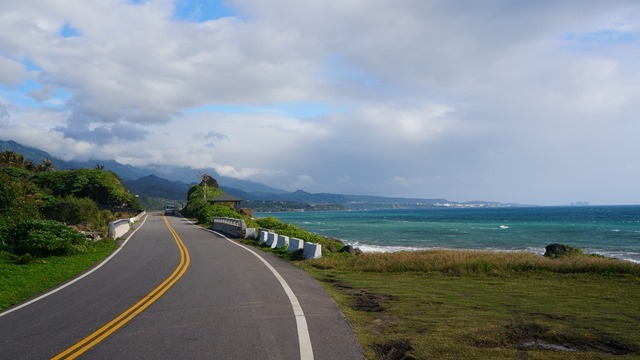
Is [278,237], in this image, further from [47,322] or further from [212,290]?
[47,322]

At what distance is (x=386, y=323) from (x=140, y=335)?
4.11 meters

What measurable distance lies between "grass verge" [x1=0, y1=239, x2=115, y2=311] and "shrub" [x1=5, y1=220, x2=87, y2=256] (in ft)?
2.10

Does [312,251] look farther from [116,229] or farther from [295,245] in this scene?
[116,229]

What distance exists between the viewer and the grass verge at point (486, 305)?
7352 mm

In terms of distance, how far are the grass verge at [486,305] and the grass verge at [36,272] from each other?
770 cm

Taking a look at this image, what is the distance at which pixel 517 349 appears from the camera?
7191 mm

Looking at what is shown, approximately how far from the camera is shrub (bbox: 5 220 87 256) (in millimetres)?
21406

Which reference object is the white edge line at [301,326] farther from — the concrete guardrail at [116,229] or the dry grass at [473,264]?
the concrete guardrail at [116,229]

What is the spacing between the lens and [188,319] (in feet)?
30.4

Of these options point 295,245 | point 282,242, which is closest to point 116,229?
point 282,242

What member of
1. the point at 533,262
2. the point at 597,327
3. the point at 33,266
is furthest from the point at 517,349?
the point at 33,266

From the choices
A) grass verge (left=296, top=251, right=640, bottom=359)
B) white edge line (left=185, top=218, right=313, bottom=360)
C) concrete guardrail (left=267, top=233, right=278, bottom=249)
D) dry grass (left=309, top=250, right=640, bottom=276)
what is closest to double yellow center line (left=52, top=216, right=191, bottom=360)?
white edge line (left=185, top=218, right=313, bottom=360)

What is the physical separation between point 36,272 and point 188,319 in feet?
34.0

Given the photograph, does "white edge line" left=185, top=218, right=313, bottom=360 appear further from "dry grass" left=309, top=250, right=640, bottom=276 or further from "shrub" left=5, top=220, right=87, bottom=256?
"shrub" left=5, top=220, right=87, bottom=256
